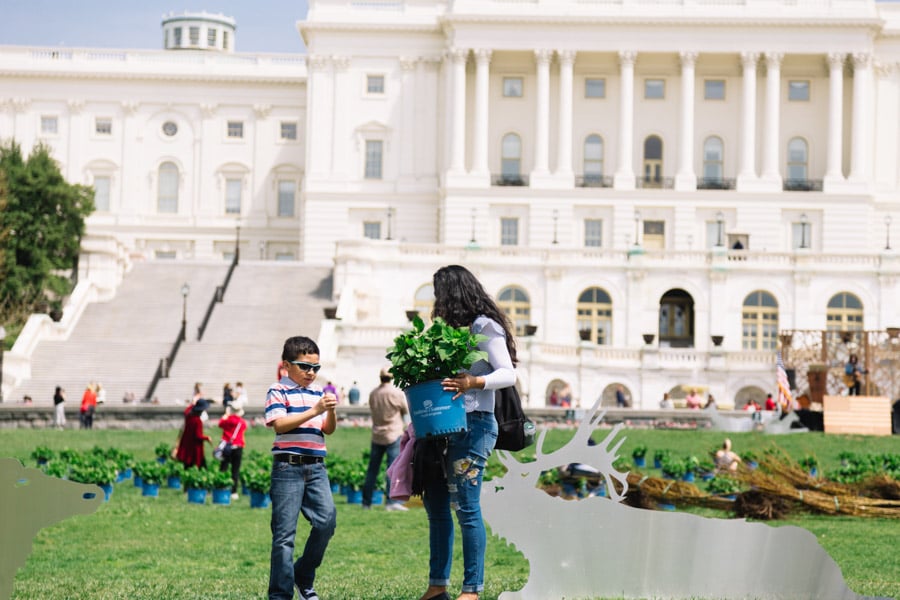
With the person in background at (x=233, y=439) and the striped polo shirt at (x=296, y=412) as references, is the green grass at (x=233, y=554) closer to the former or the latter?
the person in background at (x=233, y=439)

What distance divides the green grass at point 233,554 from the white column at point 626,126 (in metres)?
53.8

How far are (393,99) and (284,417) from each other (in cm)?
6865

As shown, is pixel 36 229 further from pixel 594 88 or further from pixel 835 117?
pixel 835 117

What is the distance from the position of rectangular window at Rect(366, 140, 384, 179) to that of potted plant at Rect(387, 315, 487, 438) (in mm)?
68574

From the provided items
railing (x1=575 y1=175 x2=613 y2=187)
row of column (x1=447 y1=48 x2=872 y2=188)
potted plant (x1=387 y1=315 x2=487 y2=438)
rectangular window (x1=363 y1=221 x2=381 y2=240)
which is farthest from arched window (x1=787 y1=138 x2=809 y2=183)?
potted plant (x1=387 y1=315 x2=487 y2=438)

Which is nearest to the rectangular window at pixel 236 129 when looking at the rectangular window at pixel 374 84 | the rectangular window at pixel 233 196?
the rectangular window at pixel 233 196

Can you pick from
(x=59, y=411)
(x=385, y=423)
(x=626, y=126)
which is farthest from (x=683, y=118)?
(x=385, y=423)

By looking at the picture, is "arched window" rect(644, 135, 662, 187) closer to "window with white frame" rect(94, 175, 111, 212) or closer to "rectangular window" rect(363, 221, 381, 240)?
"rectangular window" rect(363, 221, 381, 240)

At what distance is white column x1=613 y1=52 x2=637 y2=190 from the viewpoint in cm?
7562

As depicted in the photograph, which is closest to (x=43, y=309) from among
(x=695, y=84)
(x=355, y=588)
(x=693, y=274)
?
(x=693, y=274)

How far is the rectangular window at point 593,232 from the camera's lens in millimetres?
75562

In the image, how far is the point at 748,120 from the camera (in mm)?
75938

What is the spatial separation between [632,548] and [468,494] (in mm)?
1186

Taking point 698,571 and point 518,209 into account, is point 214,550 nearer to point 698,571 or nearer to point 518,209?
point 698,571
